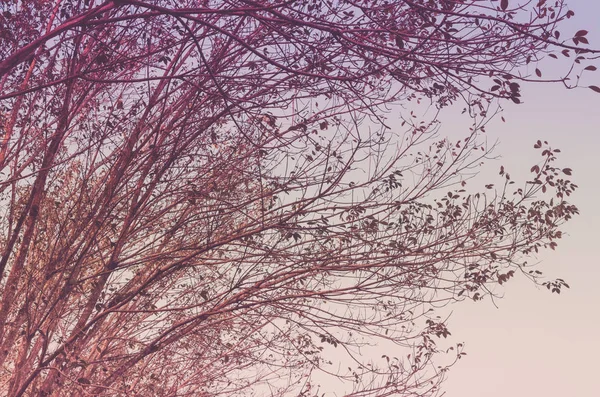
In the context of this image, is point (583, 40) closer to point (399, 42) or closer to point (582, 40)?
point (582, 40)

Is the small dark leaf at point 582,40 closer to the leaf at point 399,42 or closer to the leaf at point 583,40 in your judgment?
the leaf at point 583,40

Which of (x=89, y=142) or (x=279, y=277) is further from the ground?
(x=89, y=142)

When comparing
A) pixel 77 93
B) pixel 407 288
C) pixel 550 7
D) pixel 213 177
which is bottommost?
pixel 407 288

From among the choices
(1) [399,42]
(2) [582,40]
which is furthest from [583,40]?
(1) [399,42]

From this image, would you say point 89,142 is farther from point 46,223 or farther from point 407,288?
point 407,288

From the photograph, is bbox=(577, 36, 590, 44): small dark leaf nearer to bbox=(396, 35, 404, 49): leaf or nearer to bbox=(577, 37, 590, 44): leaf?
bbox=(577, 37, 590, 44): leaf

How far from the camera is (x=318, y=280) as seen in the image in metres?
7.18

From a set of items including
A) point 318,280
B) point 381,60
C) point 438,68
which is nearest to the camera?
point 438,68

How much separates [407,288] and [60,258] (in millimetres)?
3797

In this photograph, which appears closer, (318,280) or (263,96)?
(263,96)

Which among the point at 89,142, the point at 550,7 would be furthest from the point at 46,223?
the point at 550,7

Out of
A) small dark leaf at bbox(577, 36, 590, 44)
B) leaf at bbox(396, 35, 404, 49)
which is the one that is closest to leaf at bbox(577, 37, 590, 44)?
small dark leaf at bbox(577, 36, 590, 44)

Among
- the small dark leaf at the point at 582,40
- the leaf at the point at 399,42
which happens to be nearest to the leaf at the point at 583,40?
the small dark leaf at the point at 582,40

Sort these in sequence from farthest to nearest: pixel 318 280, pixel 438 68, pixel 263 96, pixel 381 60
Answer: pixel 318 280 < pixel 263 96 < pixel 381 60 < pixel 438 68
